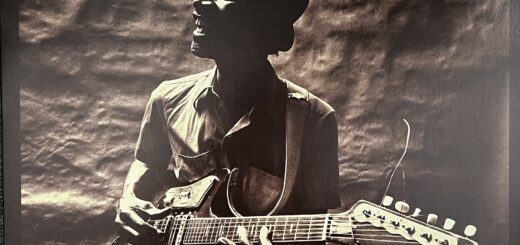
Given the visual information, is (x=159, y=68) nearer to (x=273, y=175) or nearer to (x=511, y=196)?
(x=273, y=175)

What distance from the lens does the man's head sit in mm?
2723

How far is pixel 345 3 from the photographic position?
108 inches

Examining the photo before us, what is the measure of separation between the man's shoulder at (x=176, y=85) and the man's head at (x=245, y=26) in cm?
7

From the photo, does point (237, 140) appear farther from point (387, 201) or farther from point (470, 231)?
point (470, 231)

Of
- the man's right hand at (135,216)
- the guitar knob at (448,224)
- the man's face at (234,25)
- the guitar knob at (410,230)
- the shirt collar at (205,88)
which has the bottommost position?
the man's right hand at (135,216)

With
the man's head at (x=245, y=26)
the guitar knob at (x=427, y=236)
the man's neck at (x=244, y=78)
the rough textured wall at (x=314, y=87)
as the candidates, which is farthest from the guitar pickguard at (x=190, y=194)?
the guitar knob at (x=427, y=236)

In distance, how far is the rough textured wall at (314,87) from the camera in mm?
2730

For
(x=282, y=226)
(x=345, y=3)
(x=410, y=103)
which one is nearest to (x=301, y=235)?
(x=282, y=226)

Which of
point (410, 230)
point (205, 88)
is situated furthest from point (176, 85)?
point (410, 230)

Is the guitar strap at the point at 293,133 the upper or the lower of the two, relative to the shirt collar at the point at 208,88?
lower

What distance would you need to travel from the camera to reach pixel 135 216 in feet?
8.94

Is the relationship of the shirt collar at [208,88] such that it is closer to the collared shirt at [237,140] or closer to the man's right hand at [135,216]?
the collared shirt at [237,140]

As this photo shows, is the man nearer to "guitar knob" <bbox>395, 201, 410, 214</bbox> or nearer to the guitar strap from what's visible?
the guitar strap

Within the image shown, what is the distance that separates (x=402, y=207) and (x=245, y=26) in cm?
75
